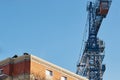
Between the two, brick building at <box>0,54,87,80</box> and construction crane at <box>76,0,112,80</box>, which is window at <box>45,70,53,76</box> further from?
construction crane at <box>76,0,112,80</box>

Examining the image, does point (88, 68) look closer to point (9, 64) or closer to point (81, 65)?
point (81, 65)

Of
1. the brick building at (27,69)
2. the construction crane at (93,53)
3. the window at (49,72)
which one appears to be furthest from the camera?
the construction crane at (93,53)

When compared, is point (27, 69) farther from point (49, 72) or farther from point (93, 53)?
point (93, 53)

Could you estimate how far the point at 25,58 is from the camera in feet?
272

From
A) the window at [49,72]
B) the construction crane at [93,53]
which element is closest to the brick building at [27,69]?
the window at [49,72]

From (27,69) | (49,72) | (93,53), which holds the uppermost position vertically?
(93,53)

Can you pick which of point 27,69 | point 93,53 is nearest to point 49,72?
point 27,69

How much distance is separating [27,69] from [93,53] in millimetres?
65558

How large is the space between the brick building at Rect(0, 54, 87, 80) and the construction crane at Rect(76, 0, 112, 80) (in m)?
57.5

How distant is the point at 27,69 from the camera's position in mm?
82750

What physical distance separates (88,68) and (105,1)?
23.6 m

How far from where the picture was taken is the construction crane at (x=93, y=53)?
144500 millimetres

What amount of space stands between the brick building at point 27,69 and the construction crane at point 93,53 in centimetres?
5752

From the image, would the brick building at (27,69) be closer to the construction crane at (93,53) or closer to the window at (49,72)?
the window at (49,72)
